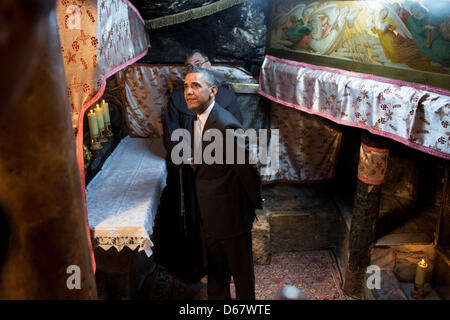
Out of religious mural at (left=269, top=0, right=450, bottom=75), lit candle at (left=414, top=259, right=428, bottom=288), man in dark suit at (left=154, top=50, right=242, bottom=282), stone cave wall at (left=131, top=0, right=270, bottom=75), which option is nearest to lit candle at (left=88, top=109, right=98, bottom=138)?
man in dark suit at (left=154, top=50, right=242, bottom=282)

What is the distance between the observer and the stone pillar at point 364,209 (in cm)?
370

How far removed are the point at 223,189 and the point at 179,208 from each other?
1102 millimetres

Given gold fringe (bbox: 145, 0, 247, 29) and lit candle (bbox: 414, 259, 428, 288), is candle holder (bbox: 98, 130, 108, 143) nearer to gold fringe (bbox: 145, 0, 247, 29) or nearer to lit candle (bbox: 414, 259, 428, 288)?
gold fringe (bbox: 145, 0, 247, 29)

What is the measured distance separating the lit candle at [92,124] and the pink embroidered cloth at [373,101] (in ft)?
6.91

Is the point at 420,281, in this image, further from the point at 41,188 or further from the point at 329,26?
the point at 41,188

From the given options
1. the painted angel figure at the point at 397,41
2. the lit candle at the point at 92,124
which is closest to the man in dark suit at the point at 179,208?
the lit candle at the point at 92,124

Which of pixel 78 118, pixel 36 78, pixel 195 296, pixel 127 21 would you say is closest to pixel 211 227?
pixel 195 296

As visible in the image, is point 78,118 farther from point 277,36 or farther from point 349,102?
point 277,36

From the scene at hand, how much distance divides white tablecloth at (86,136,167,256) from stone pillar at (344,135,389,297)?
81.0 inches

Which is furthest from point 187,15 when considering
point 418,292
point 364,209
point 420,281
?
point 418,292

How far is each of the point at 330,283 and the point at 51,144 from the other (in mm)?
4080

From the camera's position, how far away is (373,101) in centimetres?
316

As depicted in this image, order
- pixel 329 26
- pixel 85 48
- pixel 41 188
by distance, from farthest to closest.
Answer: pixel 329 26
pixel 85 48
pixel 41 188

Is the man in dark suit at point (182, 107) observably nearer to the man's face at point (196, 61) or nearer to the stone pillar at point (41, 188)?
the man's face at point (196, 61)
